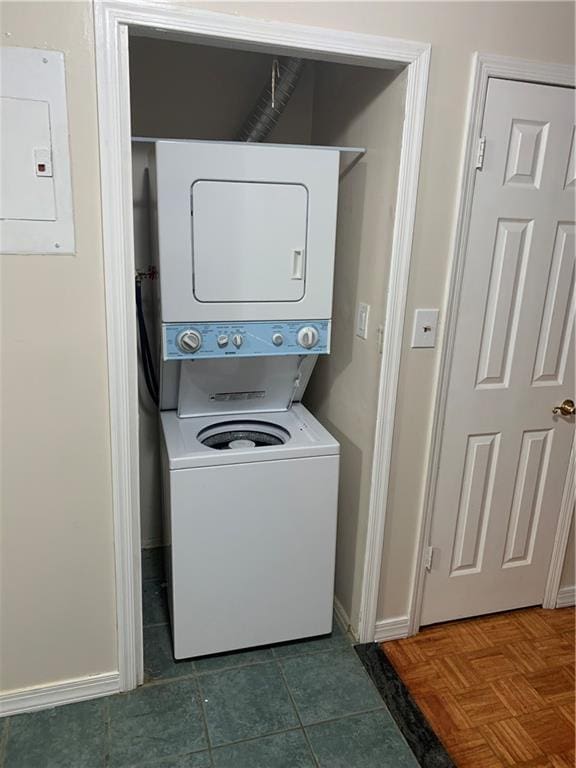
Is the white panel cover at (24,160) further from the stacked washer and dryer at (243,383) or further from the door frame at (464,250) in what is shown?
the door frame at (464,250)

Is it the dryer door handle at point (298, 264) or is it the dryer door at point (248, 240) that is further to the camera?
the dryer door handle at point (298, 264)

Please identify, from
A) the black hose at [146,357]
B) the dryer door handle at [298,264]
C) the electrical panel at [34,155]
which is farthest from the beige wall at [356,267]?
the electrical panel at [34,155]

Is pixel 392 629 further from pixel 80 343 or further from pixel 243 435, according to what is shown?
pixel 80 343

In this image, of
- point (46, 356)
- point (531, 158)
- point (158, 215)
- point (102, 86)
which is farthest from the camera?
point (531, 158)

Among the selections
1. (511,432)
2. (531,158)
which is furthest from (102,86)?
(511,432)

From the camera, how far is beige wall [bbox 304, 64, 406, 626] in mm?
1837

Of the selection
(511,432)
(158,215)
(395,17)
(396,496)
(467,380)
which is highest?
(395,17)

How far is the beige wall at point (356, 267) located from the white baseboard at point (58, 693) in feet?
3.05

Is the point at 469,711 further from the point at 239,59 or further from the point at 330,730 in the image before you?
the point at 239,59

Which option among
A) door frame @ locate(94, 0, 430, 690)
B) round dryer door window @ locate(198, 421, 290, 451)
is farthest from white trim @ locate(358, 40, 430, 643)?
round dryer door window @ locate(198, 421, 290, 451)

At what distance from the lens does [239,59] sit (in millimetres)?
2295

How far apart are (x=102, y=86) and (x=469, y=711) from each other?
7.24 feet

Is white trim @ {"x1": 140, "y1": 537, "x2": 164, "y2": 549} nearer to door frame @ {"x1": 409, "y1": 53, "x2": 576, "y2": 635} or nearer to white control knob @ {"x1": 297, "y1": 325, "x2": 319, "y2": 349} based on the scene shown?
door frame @ {"x1": 409, "y1": 53, "x2": 576, "y2": 635}

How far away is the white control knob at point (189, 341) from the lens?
1.79 m
